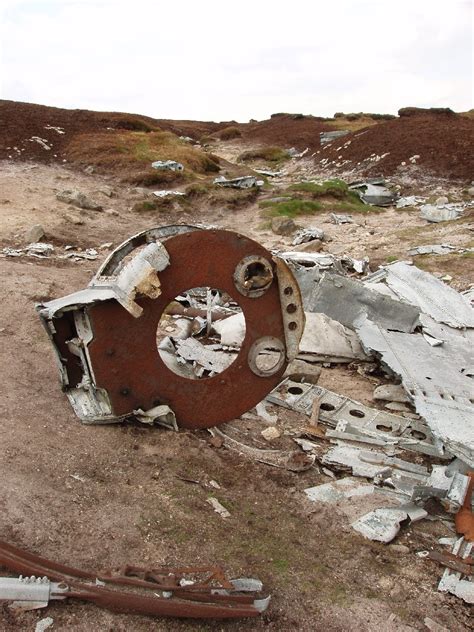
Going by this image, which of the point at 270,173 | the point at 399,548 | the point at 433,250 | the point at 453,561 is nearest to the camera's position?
the point at 453,561

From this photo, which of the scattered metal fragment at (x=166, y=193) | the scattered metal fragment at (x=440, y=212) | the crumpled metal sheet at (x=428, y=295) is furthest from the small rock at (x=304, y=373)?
the scattered metal fragment at (x=166, y=193)

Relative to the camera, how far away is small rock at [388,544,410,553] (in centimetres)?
353

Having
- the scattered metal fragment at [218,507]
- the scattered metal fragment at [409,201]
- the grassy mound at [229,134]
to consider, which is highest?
the grassy mound at [229,134]

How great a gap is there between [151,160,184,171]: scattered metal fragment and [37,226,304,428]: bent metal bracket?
16214mm

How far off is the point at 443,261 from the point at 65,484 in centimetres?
910

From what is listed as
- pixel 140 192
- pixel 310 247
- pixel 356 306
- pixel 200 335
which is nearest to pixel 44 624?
pixel 200 335

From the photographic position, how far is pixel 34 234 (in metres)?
10.7

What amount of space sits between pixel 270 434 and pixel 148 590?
2258 millimetres

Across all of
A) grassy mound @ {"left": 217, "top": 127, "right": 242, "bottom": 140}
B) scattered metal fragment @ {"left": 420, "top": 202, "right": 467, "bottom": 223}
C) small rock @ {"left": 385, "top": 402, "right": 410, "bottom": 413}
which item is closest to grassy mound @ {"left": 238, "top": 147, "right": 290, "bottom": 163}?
grassy mound @ {"left": 217, "top": 127, "right": 242, "bottom": 140}

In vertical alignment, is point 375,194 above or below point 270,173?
below

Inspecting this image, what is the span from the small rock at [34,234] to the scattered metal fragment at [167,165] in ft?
31.1

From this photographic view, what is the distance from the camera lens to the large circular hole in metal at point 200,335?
542 cm

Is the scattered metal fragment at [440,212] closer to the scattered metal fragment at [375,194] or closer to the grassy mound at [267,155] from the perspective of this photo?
the scattered metal fragment at [375,194]

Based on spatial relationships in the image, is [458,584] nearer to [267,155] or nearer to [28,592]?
[28,592]
